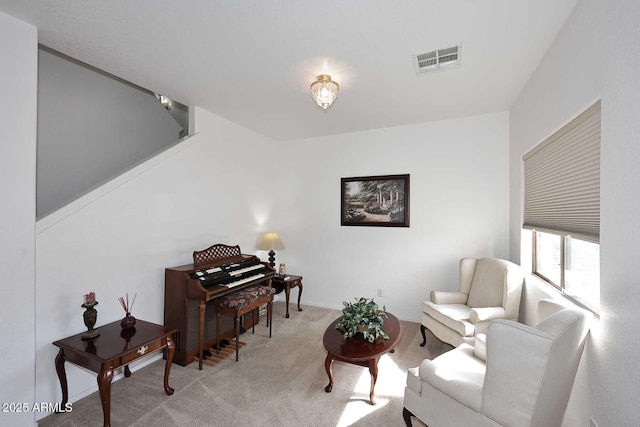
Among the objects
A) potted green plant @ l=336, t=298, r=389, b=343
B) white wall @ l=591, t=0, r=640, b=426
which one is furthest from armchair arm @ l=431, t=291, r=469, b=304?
white wall @ l=591, t=0, r=640, b=426

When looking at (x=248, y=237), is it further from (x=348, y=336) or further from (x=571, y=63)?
(x=571, y=63)

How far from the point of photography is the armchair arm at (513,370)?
1.34 m

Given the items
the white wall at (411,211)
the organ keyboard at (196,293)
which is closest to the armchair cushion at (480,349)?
the white wall at (411,211)

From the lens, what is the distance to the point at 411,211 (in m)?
4.14

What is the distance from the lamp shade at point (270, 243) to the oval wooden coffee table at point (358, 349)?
6.76 ft

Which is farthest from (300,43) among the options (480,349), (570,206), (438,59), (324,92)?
(480,349)

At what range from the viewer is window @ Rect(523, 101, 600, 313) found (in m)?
1.68

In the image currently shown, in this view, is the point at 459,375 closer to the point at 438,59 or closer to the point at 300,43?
the point at 438,59

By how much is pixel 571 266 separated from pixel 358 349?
69.2 inches

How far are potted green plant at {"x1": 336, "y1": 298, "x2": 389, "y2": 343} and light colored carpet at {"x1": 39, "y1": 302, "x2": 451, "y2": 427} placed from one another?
49 cm

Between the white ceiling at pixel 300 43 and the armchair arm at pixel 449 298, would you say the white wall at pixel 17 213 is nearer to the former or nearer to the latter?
the white ceiling at pixel 300 43

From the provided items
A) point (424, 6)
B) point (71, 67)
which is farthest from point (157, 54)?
point (424, 6)

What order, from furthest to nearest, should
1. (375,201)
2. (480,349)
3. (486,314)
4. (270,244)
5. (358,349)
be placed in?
(270,244)
(375,201)
(486,314)
(358,349)
(480,349)

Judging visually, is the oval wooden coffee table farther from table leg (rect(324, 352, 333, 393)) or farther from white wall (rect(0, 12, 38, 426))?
white wall (rect(0, 12, 38, 426))
